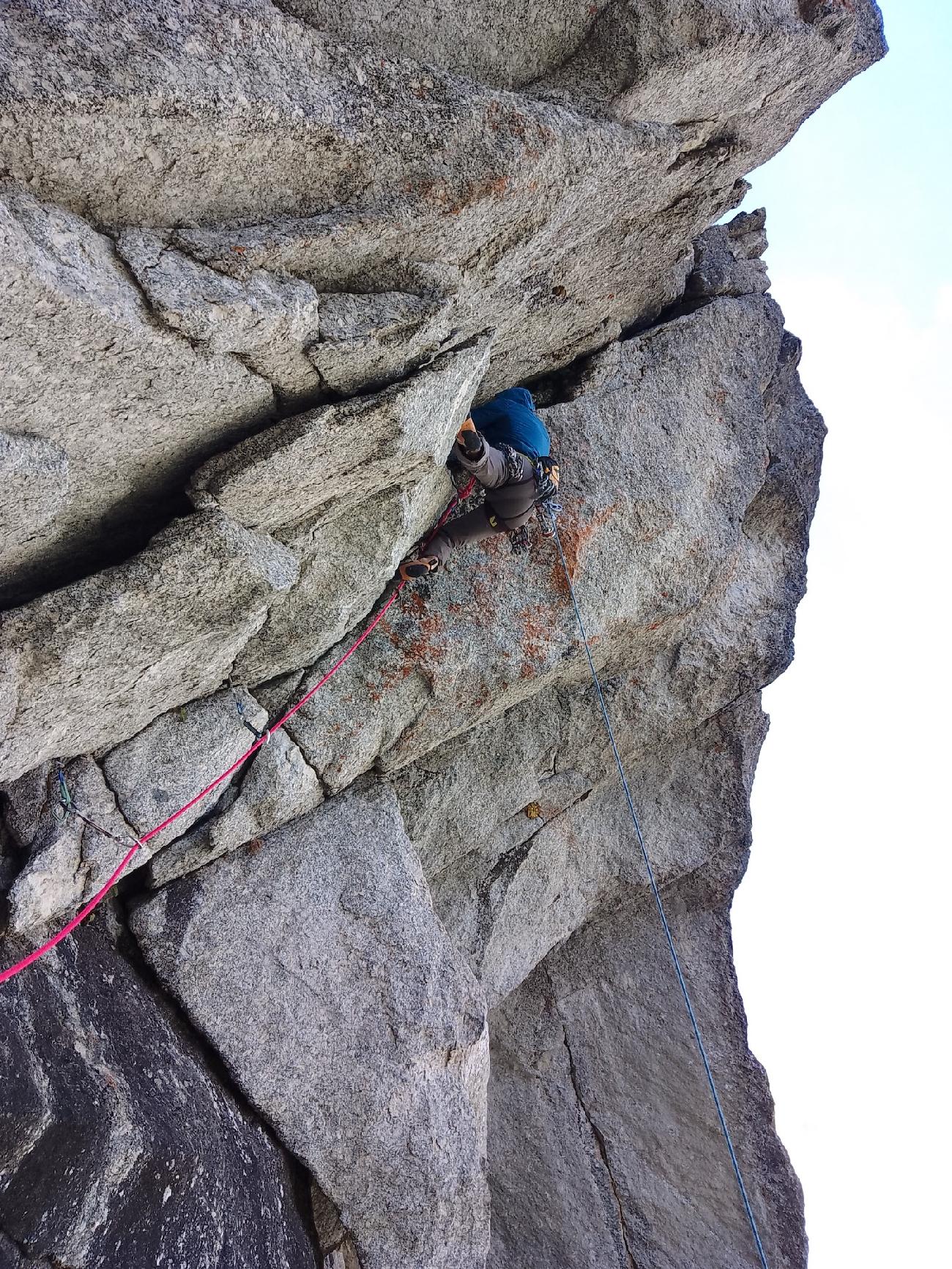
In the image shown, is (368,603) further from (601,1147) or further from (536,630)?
(601,1147)

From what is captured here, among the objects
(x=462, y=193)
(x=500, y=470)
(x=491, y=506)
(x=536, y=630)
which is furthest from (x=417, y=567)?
(x=462, y=193)

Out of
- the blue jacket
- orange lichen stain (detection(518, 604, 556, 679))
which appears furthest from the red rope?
orange lichen stain (detection(518, 604, 556, 679))

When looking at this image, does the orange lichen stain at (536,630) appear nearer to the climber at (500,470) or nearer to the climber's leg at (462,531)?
the climber at (500,470)

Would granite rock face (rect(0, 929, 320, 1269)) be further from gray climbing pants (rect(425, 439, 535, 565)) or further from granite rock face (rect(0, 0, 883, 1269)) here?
gray climbing pants (rect(425, 439, 535, 565))

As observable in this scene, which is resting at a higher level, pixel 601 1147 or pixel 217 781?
pixel 217 781

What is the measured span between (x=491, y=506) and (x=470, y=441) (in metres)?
0.49

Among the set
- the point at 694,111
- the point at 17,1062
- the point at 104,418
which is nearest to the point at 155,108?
the point at 104,418

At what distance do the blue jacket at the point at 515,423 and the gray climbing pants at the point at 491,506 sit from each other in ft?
0.63

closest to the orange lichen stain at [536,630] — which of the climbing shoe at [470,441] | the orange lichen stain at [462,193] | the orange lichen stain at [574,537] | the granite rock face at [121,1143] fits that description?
the orange lichen stain at [574,537]

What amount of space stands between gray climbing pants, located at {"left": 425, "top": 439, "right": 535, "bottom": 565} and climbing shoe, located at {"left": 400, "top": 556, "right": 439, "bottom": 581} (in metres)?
0.06

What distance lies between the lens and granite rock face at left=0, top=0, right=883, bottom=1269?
3.80 meters

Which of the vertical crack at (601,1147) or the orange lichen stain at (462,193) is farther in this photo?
the vertical crack at (601,1147)

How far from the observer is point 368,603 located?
5.79m

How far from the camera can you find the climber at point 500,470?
5641mm
